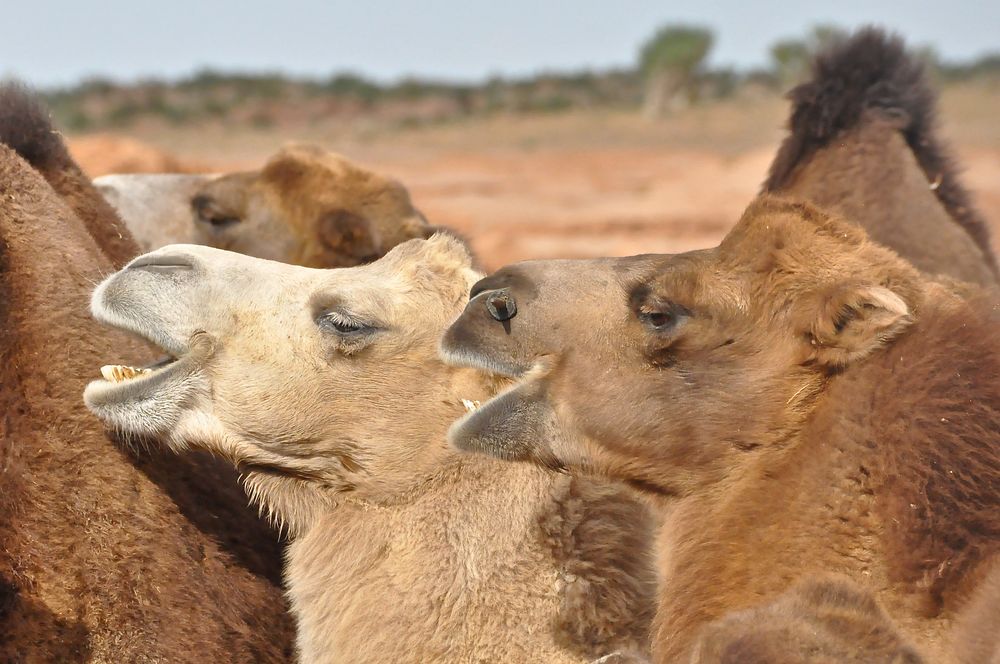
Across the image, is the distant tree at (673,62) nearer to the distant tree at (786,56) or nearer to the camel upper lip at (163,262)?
the distant tree at (786,56)

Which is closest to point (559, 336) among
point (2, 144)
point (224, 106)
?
point (2, 144)

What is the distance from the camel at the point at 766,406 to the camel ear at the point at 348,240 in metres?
2.94

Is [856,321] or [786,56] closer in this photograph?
[856,321]

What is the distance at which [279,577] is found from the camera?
4207 millimetres

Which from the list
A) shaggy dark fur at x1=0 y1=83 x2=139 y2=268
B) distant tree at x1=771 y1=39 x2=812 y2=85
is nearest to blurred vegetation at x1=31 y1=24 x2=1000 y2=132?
distant tree at x1=771 y1=39 x2=812 y2=85

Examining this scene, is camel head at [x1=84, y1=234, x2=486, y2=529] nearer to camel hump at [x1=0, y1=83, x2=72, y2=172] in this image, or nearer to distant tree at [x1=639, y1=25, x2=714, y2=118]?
camel hump at [x1=0, y1=83, x2=72, y2=172]

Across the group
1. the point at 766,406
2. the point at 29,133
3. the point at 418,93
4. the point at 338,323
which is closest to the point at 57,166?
the point at 29,133

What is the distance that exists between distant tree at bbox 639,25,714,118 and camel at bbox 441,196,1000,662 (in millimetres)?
48661

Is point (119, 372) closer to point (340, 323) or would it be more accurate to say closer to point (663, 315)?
point (340, 323)

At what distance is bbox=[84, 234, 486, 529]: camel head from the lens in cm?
379

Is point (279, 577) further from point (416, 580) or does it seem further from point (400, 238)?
point (400, 238)

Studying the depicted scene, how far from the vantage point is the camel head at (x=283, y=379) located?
3.79 metres

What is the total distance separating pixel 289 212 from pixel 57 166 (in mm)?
2284

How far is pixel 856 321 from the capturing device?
11.2ft
